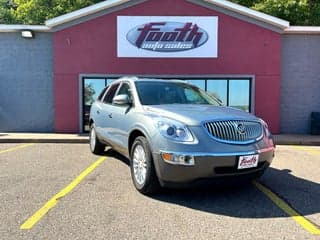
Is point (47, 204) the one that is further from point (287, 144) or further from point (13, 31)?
point (13, 31)

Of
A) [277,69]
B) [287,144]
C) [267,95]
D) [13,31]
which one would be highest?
[13,31]

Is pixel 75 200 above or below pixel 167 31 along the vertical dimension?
below

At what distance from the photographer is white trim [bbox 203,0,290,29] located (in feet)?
47.9

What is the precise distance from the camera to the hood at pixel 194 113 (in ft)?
18.1

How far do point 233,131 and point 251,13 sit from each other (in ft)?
34.0

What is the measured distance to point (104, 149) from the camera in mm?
9742

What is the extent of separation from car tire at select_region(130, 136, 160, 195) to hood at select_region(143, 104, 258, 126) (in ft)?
1.73

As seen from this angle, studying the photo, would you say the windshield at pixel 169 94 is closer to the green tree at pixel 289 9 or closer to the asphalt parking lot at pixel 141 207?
the asphalt parking lot at pixel 141 207

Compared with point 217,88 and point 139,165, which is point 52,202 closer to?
point 139,165

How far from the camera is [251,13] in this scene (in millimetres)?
14672

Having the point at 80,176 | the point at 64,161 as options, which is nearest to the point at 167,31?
the point at 64,161

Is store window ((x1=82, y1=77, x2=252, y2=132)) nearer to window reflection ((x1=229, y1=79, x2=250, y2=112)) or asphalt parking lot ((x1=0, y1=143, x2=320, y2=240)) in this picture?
window reflection ((x1=229, y1=79, x2=250, y2=112))

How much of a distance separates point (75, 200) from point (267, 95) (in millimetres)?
11200

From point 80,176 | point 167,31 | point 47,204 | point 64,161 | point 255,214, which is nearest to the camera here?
point 255,214
